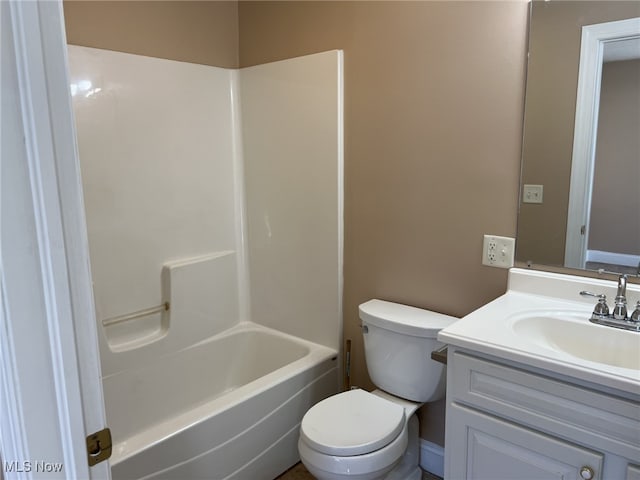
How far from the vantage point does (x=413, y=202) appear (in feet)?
6.64

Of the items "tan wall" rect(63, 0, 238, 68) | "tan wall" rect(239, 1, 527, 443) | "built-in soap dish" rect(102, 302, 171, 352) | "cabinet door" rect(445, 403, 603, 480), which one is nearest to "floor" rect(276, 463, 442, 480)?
"tan wall" rect(239, 1, 527, 443)

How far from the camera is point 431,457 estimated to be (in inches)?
83.5

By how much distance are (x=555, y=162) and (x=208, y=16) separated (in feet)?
6.20

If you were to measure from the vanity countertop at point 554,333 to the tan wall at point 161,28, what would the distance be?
6.20ft

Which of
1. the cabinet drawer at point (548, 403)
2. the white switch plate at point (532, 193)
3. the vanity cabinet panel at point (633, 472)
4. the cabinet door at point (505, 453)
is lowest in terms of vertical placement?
the cabinet door at point (505, 453)

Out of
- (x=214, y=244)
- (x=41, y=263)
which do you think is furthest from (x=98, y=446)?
(x=214, y=244)

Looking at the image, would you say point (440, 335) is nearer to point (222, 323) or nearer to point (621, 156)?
point (621, 156)

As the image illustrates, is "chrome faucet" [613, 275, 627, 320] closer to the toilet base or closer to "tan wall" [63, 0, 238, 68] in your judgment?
the toilet base

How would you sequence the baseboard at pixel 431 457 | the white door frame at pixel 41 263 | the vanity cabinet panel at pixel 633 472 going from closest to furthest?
the white door frame at pixel 41 263
the vanity cabinet panel at pixel 633 472
the baseboard at pixel 431 457

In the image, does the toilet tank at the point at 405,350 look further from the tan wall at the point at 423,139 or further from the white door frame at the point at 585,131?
the white door frame at the point at 585,131

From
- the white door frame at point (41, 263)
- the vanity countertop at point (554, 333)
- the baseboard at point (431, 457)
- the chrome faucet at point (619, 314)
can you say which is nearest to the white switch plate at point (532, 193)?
the vanity countertop at point (554, 333)

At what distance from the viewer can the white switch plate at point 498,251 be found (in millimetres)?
1771

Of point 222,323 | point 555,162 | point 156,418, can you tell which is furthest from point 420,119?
point 156,418

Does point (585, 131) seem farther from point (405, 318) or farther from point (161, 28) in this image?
point (161, 28)
